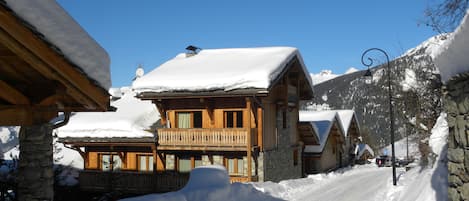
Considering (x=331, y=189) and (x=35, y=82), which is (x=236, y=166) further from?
(x=35, y=82)

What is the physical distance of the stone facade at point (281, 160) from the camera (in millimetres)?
19947

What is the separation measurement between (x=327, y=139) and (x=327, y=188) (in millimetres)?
10663

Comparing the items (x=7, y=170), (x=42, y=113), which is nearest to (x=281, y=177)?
(x=7, y=170)

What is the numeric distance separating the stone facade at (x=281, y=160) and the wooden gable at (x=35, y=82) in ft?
45.8

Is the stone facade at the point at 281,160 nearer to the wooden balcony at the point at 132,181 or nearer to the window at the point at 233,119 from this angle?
the window at the point at 233,119

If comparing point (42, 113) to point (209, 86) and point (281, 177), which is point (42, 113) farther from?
point (281, 177)

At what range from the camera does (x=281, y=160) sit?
22.5 meters

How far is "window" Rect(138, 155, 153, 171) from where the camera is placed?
72.5 feet

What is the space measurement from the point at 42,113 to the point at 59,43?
1747 mm

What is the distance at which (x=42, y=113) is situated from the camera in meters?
6.45

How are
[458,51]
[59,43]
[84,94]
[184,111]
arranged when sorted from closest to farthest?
[59,43]
[458,51]
[84,94]
[184,111]

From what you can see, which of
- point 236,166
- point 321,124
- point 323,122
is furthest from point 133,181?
point 323,122

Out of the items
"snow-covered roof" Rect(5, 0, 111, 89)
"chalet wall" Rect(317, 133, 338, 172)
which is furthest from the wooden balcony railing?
"snow-covered roof" Rect(5, 0, 111, 89)

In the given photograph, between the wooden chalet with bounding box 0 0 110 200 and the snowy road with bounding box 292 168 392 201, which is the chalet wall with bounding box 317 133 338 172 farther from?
the wooden chalet with bounding box 0 0 110 200
